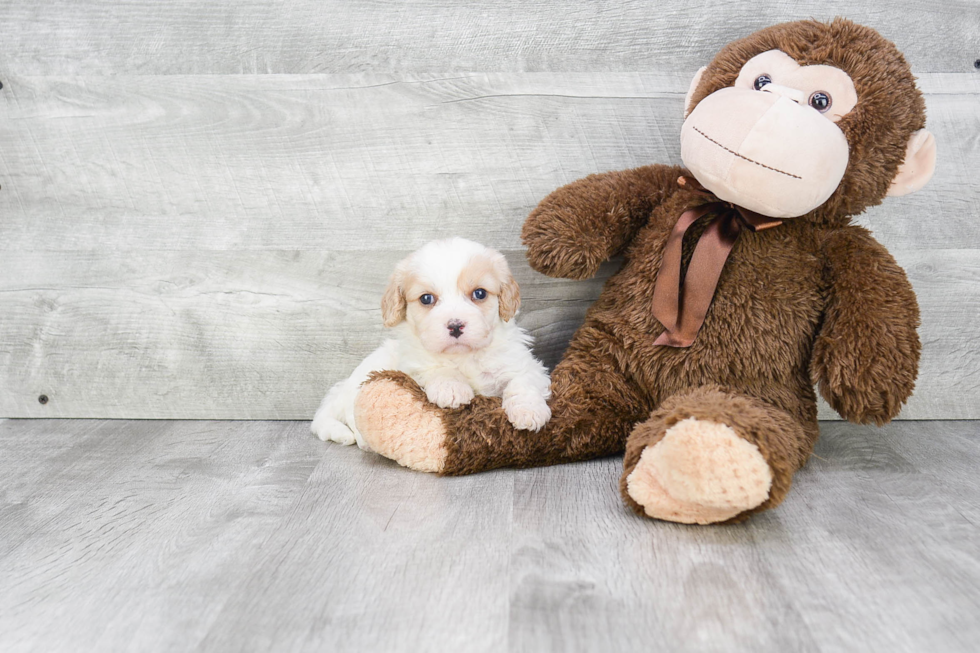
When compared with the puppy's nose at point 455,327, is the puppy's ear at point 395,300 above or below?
above

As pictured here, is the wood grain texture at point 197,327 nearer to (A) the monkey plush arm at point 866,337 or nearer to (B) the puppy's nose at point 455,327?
(B) the puppy's nose at point 455,327

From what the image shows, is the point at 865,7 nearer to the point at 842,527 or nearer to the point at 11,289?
the point at 842,527

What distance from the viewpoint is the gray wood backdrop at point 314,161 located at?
1.58m

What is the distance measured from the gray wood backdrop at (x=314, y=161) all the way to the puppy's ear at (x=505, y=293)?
0.87ft

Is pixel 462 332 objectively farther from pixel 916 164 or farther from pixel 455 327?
pixel 916 164

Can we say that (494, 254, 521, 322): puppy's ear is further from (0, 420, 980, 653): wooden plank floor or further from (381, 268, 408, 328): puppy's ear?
(0, 420, 980, 653): wooden plank floor

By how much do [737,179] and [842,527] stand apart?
1.80ft

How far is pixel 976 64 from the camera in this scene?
5.14 ft

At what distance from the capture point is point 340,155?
1633mm

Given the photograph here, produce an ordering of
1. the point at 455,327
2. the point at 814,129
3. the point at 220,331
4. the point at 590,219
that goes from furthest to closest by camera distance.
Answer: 1. the point at 220,331
2. the point at 590,219
3. the point at 455,327
4. the point at 814,129

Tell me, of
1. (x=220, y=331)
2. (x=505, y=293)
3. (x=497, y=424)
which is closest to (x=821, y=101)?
(x=505, y=293)

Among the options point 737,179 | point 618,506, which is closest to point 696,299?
point 737,179

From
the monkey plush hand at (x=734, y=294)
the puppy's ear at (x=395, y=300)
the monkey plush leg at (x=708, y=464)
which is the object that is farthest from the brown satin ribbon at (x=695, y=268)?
the puppy's ear at (x=395, y=300)

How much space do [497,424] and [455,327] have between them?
0.61 feet
